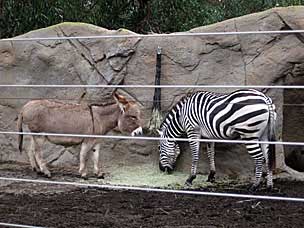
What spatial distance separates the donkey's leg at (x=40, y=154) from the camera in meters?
6.71

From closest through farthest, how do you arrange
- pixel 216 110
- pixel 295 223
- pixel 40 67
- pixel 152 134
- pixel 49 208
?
pixel 295 223
pixel 49 208
pixel 216 110
pixel 152 134
pixel 40 67

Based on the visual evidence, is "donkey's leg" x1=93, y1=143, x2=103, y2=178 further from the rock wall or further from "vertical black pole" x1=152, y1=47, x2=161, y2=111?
"vertical black pole" x1=152, y1=47, x2=161, y2=111

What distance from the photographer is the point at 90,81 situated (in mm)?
7285

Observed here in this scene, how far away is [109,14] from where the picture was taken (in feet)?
32.8

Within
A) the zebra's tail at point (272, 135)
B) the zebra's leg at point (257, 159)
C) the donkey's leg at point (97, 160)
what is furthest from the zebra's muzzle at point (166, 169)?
the zebra's tail at point (272, 135)

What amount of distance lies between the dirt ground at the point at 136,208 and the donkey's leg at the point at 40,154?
46cm

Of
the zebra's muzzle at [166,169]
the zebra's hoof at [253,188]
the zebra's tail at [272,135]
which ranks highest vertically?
the zebra's tail at [272,135]

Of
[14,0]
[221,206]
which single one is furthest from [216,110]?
[14,0]

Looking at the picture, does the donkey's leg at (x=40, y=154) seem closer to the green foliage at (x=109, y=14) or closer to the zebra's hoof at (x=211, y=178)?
the zebra's hoof at (x=211, y=178)

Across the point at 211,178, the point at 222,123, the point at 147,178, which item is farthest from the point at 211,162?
the point at 147,178

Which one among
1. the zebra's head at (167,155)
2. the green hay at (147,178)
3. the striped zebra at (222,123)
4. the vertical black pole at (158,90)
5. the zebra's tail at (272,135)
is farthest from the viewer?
the vertical black pole at (158,90)

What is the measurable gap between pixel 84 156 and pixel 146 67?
122 centimetres

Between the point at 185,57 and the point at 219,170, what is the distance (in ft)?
4.12

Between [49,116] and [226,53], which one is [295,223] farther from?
[49,116]
